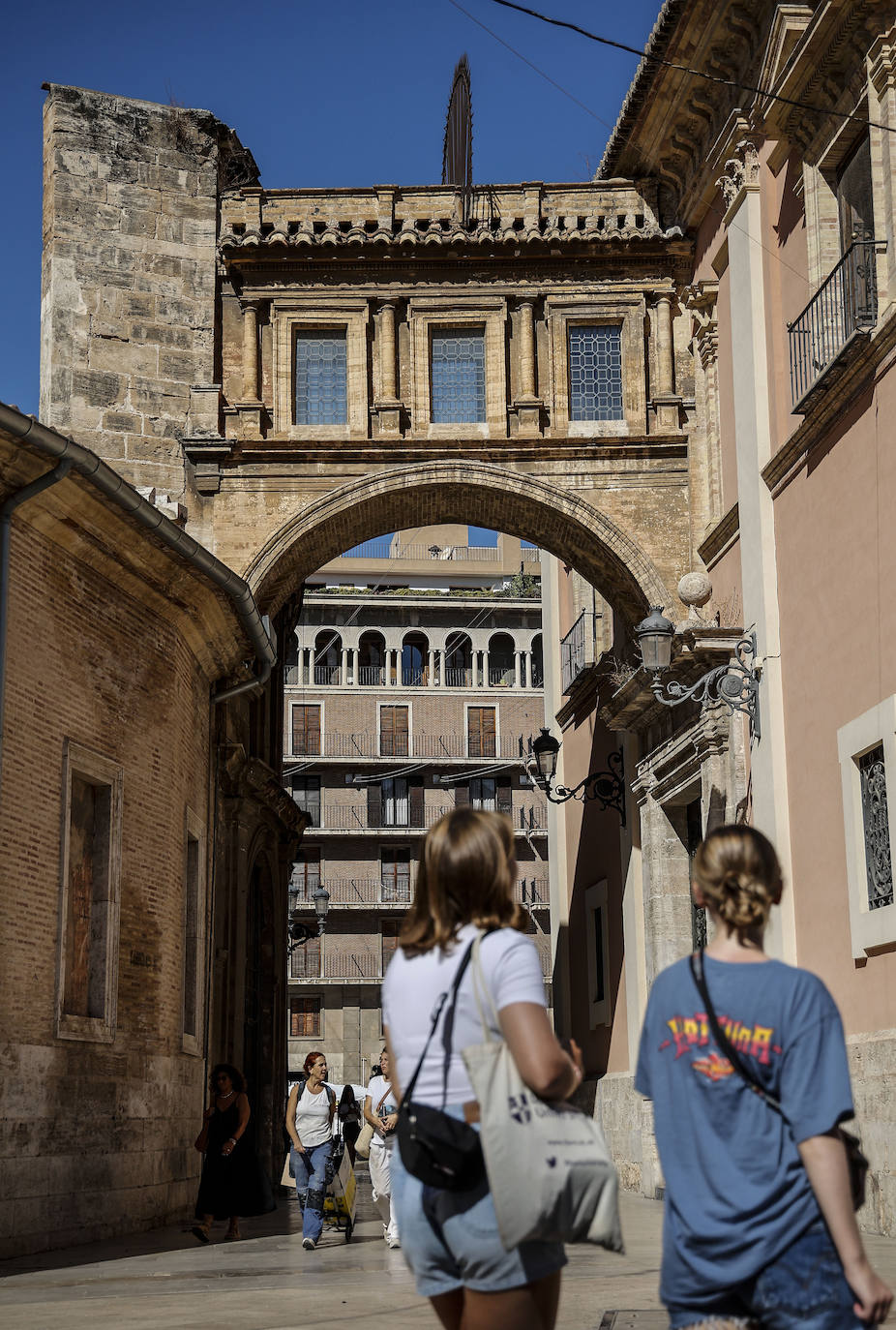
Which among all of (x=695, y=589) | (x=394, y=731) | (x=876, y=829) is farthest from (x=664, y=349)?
(x=394, y=731)

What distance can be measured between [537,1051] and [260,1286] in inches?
296

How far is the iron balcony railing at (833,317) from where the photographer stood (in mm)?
12617

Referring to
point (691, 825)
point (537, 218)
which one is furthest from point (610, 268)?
point (691, 825)

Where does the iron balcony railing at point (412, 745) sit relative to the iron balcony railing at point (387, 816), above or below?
above

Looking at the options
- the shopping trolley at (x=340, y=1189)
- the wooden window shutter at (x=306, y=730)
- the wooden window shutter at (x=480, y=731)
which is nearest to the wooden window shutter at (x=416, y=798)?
the wooden window shutter at (x=480, y=731)

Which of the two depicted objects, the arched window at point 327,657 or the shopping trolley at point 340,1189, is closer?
the shopping trolley at point 340,1189

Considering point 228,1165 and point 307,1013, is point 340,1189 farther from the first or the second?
point 307,1013

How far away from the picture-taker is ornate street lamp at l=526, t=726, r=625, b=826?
19969 mm

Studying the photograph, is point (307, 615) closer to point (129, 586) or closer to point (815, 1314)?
point (129, 586)

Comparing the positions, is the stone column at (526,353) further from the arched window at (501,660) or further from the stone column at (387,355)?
the arched window at (501,660)

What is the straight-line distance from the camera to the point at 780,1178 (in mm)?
Result: 3260

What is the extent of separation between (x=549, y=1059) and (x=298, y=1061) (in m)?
54.8

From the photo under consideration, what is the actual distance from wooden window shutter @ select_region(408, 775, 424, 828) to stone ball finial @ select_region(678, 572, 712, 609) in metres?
42.7

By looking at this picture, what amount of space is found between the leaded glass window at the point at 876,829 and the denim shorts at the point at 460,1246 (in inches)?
357
